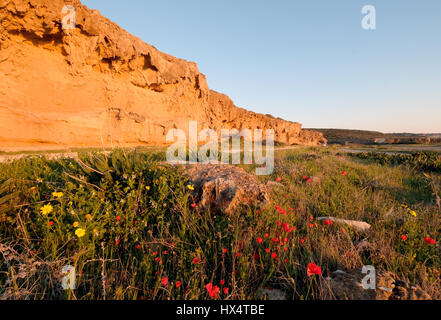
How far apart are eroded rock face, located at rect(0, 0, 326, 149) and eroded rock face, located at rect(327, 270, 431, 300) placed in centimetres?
911

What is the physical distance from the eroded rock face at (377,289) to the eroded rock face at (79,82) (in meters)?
9.11

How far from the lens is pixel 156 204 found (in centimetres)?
229

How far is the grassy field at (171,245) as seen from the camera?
57.7 inches

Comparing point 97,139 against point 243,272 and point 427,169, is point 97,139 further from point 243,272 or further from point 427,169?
point 427,169

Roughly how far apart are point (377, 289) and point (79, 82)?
19571 mm

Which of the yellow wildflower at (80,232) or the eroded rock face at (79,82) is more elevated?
the eroded rock face at (79,82)

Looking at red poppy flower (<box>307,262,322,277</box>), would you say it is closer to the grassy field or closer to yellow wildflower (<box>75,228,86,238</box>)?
the grassy field

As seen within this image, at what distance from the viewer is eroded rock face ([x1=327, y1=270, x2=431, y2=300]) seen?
129 cm

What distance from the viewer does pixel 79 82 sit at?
14305mm
